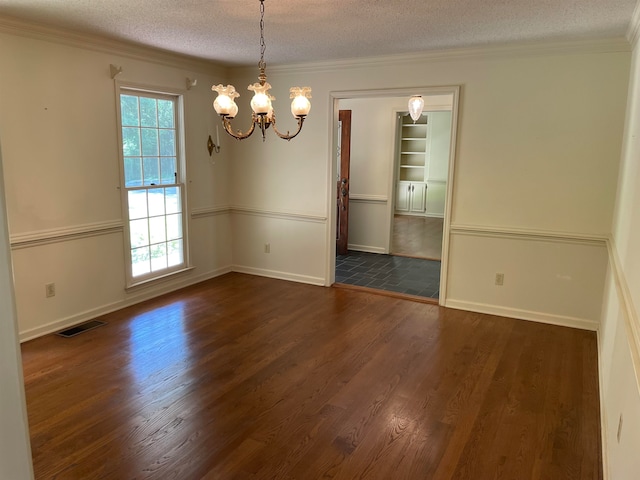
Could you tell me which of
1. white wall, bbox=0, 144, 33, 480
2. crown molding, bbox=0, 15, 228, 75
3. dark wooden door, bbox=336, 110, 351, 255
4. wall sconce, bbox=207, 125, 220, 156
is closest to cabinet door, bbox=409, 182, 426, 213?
dark wooden door, bbox=336, 110, 351, 255

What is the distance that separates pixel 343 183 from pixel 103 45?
145 inches

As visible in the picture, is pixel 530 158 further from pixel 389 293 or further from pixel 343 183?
pixel 343 183

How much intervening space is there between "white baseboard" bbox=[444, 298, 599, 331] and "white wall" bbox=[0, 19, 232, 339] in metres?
3.22

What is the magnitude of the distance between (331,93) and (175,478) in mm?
4097

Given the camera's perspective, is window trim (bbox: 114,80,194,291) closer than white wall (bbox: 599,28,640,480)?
No

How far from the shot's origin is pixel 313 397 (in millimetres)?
3033

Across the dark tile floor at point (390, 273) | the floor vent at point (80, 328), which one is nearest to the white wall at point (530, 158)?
the dark tile floor at point (390, 273)

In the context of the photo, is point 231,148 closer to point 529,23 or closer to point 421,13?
point 421,13

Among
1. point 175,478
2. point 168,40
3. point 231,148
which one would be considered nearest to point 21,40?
point 168,40

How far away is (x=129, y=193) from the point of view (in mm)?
4656

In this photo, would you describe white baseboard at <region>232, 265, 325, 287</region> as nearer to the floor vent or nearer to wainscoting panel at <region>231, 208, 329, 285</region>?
wainscoting panel at <region>231, 208, 329, 285</region>

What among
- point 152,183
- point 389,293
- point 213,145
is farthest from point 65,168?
point 389,293

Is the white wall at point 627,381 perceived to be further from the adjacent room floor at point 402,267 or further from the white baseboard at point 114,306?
the white baseboard at point 114,306

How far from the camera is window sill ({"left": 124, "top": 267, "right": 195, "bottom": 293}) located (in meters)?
4.74
